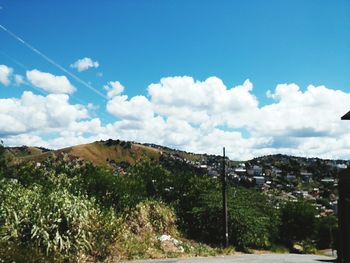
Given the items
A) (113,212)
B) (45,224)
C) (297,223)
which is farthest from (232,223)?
(297,223)

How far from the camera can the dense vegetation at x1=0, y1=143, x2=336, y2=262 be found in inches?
748

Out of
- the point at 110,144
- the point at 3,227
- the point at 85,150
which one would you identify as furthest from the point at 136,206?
the point at 110,144

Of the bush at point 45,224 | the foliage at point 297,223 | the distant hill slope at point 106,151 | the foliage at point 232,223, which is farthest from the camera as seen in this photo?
the distant hill slope at point 106,151

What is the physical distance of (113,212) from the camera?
24609 millimetres

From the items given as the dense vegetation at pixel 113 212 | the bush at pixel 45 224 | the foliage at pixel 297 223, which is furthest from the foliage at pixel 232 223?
the foliage at pixel 297 223

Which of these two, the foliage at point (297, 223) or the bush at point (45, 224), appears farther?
the foliage at point (297, 223)

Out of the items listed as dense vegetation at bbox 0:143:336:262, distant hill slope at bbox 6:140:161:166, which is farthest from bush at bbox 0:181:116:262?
distant hill slope at bbox 6:140:161:166

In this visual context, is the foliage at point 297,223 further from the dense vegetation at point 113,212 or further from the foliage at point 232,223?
the foliage at point 232,223

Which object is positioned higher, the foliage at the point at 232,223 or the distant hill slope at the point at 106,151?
the distant hill slope at the point at 106,151

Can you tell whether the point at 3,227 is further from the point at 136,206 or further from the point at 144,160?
the point at 144,160

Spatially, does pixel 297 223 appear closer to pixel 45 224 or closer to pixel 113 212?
pixel 113 212

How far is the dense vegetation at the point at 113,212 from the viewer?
19000 millimetres

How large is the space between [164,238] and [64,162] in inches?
295

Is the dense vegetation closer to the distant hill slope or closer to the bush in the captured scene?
the bush
